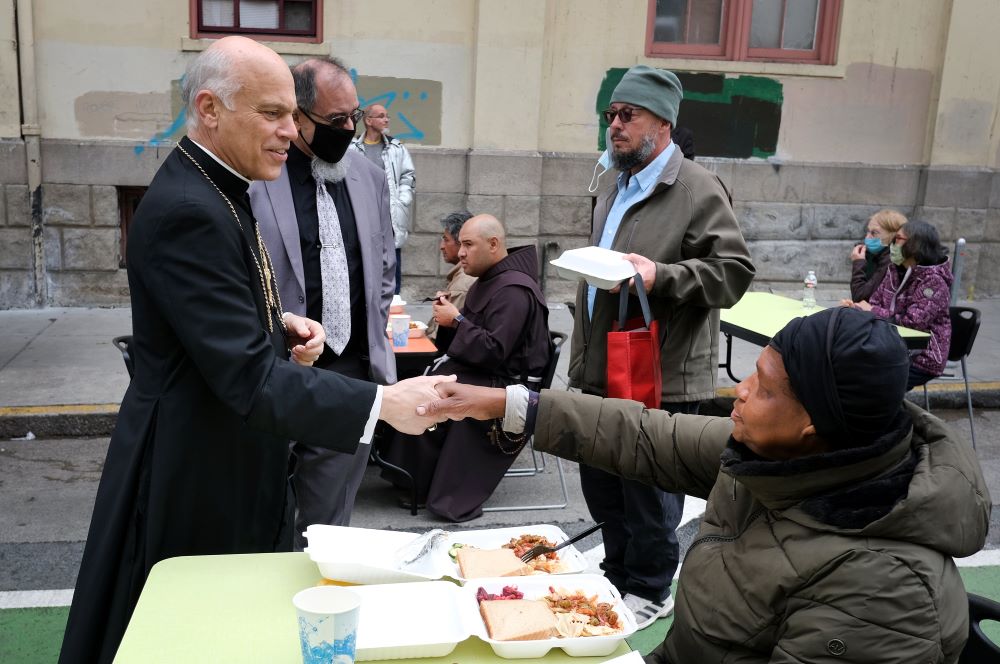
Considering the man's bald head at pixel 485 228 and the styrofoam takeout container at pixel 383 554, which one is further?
the man's bald head at pixel 485 228

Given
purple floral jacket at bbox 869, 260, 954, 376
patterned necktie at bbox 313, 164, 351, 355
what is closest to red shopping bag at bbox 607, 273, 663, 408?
patterned necktie at bbox 313, 164, 351, 355

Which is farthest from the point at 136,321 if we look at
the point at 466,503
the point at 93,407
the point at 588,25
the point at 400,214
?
the point at 588,25

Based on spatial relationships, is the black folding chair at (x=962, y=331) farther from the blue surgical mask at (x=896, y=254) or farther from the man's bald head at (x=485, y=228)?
the man's bald head at (x=485, y=228)

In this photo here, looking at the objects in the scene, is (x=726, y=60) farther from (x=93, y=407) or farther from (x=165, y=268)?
(x=165, y=268)

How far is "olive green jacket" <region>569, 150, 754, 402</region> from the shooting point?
3863mm

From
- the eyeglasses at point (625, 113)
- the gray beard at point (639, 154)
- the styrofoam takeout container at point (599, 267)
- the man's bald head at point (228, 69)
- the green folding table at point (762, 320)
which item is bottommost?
the green folding table at point (762, 320)

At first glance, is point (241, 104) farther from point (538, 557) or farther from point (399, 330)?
point (399, 330)

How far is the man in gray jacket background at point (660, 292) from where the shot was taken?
12.6 feet

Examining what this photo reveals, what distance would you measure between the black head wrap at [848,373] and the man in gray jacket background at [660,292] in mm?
1875

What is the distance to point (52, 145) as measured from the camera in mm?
9211

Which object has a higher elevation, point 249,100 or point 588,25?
point 588,25

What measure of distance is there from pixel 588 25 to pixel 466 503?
6.45 metres

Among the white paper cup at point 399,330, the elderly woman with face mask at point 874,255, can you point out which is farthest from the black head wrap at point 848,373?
the elderly woman with face mask at point 874,255

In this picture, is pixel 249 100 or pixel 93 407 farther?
pixel 93 407
